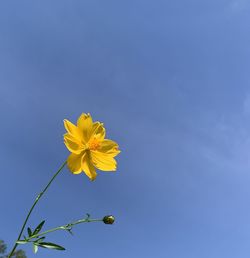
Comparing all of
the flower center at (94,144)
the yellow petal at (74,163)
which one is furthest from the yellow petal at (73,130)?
the yellow petal at (74,163)

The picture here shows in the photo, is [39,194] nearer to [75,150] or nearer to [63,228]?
[63,228]

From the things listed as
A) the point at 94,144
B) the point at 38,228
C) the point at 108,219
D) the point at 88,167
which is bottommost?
the point at 38,228

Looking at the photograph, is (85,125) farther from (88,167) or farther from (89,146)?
(88,167)

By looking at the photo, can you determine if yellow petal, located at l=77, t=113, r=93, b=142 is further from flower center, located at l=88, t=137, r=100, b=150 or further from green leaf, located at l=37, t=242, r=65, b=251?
green leaf, located at l=37, t=242, r=65, b=251

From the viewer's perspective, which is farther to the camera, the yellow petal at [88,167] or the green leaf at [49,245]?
the yellow petal at [88,167]

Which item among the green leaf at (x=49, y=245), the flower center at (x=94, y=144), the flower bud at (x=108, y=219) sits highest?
the flower center at (x=94, y=144)

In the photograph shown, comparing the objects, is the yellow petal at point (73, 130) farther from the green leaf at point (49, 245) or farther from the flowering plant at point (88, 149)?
the green leaf at point (49, 245)

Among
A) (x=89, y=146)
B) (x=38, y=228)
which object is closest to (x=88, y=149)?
(x=89, y=146)

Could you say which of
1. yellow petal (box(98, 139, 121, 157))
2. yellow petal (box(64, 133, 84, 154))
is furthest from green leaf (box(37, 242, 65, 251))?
yellow petal (box(98, 139, 121, 157))
